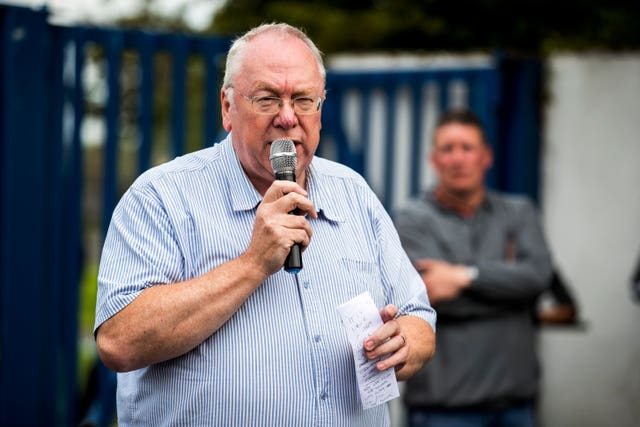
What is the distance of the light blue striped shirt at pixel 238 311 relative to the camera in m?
2.37

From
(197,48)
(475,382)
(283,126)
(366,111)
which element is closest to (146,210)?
(283,126)

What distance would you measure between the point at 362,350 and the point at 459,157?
6.92 feet

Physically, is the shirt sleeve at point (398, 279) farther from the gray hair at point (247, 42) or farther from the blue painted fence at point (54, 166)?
the blue painted fence at point (54, 166)

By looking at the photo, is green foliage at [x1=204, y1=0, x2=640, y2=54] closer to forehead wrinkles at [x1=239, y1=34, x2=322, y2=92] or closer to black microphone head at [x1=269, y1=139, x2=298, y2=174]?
forehead wrinkles at [x1=239, y1=34, x2=322, y2=92]

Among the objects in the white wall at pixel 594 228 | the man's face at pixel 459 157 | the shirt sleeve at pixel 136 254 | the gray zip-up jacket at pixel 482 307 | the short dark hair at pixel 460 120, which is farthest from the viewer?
the white wall at pixel 594 228

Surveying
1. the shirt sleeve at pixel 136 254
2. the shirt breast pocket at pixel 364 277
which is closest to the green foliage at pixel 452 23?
the shirt breast pocket at pixel 364 277

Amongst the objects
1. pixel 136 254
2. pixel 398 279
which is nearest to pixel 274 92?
pixel 136 254

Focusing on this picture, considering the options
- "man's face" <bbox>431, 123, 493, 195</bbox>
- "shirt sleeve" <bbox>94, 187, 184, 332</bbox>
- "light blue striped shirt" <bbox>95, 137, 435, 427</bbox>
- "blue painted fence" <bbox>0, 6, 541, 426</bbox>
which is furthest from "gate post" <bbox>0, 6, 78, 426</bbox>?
"shirt sleeve" <bbox>94, 187, 184, 332</bbox>

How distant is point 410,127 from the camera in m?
6.26

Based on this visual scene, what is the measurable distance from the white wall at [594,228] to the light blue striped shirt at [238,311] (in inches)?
157

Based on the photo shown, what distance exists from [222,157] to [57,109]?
2318 millimetres

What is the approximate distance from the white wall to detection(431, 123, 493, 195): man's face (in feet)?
6.89

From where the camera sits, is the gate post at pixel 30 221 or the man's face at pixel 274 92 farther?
the gate post at pixel 30 221

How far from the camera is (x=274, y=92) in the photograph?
8.05 ft
